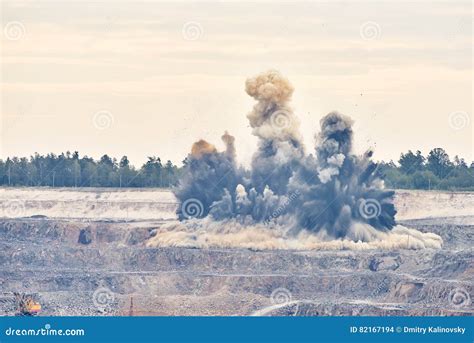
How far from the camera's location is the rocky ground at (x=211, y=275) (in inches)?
4550

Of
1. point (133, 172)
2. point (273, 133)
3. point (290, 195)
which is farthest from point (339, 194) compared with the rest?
point (133, 172)

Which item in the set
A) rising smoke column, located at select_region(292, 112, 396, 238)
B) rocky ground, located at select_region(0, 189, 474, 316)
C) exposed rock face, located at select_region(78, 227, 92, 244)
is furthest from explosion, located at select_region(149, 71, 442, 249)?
exposed rock face, located at select_region(78, 227, 92, 244)

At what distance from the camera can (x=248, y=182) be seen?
141 metres

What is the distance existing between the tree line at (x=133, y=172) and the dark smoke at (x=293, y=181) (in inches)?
1188

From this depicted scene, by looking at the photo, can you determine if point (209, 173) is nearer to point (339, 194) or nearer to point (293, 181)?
point (293, 181)

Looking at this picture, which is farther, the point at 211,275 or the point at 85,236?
the point at 85,236

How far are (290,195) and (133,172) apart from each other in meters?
40.5

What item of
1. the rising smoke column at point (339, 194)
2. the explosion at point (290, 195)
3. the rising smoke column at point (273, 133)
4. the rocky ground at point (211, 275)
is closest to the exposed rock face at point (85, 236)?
the rocky ground at point (211, 275)

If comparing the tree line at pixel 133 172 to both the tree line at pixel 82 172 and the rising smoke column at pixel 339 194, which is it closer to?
the tree line at pixel 82 172

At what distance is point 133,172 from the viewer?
177 meters

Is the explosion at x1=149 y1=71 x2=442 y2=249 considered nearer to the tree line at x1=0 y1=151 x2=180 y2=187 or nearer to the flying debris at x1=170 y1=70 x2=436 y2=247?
the flying debris at x1=170 y1=70 x2=436 y2=247

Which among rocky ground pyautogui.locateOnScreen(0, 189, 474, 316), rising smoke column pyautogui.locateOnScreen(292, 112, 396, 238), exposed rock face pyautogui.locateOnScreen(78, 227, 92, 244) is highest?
rising smoke column pyautogui.locateOnScreen(292, 112, 396, 238)

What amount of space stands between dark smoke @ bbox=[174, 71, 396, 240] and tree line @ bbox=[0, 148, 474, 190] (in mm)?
30185

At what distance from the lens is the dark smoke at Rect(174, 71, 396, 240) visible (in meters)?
137
